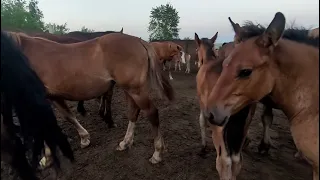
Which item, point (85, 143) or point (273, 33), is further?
point (85, 143)

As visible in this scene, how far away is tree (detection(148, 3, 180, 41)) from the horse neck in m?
37.0

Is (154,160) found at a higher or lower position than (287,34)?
lower

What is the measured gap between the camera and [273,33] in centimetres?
227

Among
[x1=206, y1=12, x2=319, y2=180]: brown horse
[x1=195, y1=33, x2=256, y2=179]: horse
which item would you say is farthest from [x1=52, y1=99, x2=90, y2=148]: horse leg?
[x1=206, y1=12, x2=319, y2=180]: brown horse

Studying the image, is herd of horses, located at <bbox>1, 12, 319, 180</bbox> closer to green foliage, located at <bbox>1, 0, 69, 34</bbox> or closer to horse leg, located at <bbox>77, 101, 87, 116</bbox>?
horse leg, located at <bbox>77, 101, 87, 116</bbox>

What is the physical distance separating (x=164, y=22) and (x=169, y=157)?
35.8m

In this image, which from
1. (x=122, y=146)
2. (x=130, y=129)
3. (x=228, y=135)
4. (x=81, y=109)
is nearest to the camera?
(x=228, y=135)

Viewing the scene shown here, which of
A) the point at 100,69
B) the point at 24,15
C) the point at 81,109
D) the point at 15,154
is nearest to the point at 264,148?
the point at 100,69

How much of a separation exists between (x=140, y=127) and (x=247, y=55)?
372cm

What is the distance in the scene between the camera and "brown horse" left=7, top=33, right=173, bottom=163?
4566 mm

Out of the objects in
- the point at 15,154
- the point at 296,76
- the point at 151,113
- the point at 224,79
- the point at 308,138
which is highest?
the point at 296,76

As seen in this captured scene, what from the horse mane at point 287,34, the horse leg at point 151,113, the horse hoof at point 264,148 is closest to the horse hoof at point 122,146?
the horse leg at point 151,113

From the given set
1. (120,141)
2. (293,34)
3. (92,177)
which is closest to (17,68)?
(293,34)

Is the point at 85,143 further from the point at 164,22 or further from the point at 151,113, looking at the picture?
the point at 164,22
